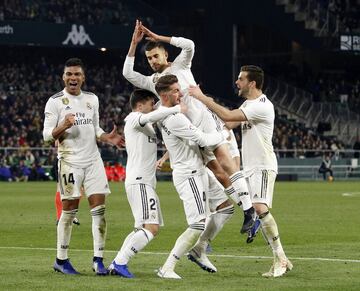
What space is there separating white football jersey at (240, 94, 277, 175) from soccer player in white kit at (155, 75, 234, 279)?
0.94 metres

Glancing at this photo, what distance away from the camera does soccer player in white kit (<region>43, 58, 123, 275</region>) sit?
46.3 ft

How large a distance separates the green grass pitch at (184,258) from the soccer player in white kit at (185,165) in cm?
44

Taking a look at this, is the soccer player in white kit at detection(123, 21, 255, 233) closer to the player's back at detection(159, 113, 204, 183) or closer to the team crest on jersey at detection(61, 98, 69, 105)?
the player's back at detection(159, 113, 204, 183)

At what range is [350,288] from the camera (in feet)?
40.2

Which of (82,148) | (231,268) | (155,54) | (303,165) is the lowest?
(303,165)

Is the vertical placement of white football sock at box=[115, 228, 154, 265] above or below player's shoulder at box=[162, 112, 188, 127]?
below

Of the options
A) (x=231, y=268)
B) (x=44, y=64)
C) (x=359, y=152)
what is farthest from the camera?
(x=44, y=64)

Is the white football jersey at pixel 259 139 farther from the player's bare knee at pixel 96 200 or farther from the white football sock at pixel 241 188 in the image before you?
the player's bare knee at pixel 96 200

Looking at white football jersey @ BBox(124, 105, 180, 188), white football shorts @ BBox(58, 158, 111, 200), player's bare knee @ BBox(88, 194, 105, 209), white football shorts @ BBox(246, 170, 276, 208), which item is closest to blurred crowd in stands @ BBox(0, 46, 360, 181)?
white football shorts @ BBox(58, 158, 111, 200)

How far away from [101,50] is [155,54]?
50755mm

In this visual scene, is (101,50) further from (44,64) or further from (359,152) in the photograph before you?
(359,152)

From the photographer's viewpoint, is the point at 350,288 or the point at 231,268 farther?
the point at 231,268

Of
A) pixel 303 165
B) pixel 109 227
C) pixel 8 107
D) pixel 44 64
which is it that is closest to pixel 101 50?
pixel 44 64

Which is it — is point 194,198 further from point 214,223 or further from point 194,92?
point 214,223
